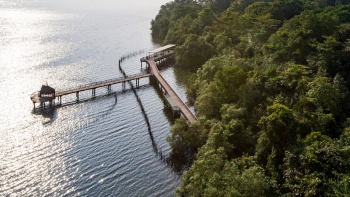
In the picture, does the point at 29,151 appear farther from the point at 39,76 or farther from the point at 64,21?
the point at 64,21

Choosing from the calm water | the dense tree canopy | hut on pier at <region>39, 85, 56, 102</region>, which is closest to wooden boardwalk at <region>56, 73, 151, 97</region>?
the calm water

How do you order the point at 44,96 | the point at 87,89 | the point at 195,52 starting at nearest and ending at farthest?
the point at 44,96 < the point at 87,89 < the point at 195,52

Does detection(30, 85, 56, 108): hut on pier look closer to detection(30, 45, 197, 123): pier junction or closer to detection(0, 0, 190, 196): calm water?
detection(30, 45, 197, 123): pier junction

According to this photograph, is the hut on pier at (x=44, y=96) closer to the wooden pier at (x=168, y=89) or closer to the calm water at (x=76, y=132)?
the calm water at (x=76, y=132)

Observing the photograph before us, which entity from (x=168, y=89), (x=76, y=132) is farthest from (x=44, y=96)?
(x=168, y=89)

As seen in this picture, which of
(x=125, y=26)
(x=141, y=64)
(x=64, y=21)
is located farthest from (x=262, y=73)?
(x=64, y=21)

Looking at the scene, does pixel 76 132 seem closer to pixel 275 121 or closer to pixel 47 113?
pixel 47 113
